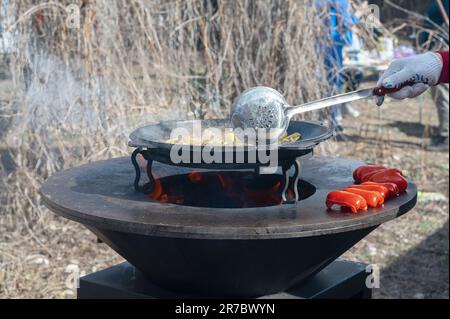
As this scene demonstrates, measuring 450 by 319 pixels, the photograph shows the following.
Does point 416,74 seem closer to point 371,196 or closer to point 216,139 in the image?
point 371,196


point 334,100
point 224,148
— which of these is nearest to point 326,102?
point 334,100

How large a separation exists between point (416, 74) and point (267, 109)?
2.30 feet

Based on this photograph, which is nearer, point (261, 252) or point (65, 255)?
point (261, 252)

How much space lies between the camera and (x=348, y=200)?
2.28 m

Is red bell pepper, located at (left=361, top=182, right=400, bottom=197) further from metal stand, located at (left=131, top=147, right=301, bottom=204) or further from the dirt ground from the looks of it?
the dirt ground

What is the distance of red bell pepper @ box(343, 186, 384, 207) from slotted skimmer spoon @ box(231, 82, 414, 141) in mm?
376

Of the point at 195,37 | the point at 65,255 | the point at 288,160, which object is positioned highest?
the point at 195,37

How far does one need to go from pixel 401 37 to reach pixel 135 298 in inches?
351

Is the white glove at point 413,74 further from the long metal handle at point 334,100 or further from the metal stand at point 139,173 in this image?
the metal stand at point 139,173

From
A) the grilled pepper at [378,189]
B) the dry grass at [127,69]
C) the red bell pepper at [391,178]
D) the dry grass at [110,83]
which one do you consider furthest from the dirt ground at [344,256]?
the grilled pepper at [378,189]

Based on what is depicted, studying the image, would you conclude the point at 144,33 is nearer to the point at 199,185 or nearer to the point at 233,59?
→ the point at 233,59

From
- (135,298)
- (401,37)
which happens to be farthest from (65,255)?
(401,37)

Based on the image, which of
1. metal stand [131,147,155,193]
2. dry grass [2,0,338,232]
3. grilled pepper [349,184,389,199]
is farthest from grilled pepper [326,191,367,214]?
dry grass [2,0,338,232]
